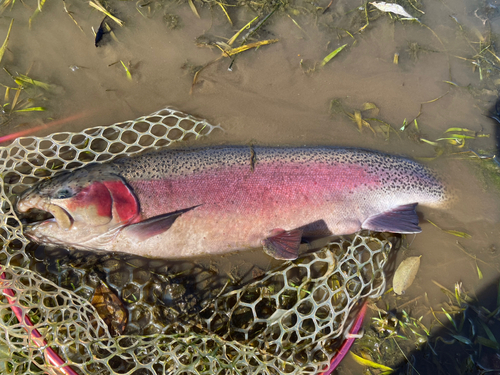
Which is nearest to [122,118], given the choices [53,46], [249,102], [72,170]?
[72,170]

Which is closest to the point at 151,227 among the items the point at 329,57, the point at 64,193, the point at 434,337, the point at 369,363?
the point at 64,193

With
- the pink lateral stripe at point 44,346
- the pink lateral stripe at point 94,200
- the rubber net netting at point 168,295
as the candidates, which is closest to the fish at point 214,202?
the pink lateral stripe at point 94,200

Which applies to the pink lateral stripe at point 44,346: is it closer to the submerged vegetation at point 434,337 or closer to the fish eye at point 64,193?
the fish eye at point 64,193

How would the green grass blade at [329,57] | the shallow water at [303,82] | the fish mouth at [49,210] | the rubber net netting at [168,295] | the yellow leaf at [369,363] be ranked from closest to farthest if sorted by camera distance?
1. the rubber net netting at [168,295]
2. the fish mouth at [49,210]
3. the yellow leaf at [369,363]
4. the shallow water at [303,82]
5. the green grass blade at [329,57]

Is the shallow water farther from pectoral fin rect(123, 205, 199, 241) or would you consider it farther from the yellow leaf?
pectoral fin rect(123, 205, 199, 241)

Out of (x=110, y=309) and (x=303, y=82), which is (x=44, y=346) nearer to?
(x=110, y=309)
